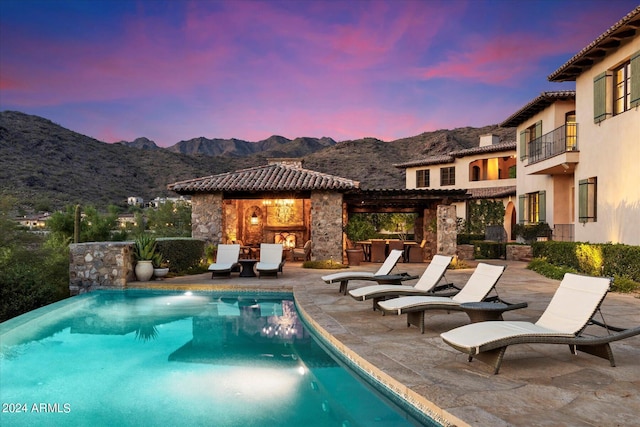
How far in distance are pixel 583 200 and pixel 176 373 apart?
50.1 feet

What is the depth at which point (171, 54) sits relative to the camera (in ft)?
86.4

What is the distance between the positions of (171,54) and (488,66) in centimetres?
2033

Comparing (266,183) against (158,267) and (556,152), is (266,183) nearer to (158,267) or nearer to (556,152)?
(158,267)

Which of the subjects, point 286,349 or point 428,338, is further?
point 286,349

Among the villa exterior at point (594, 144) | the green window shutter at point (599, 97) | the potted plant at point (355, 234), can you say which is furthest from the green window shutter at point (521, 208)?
the potted plant at point (355, 234)

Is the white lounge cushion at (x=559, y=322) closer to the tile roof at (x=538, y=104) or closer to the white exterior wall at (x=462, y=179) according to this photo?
the tile roof at (x=538, y=104)

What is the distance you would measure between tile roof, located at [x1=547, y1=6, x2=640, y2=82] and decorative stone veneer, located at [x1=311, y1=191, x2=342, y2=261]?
9534 mm

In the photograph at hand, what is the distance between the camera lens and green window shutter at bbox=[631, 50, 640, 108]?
484 inches

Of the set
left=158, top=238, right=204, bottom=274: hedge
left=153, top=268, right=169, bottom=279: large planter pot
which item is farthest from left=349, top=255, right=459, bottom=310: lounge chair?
left=158, top=238, right=204, bottom=274: hedge

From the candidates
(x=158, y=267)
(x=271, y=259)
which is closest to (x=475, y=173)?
(x=271, y=259)

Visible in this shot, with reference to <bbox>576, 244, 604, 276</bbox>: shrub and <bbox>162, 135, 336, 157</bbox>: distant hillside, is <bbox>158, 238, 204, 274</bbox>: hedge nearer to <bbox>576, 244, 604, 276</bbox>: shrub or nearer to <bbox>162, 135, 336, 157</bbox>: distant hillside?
<bbox>576, 244, 604, 276</bbox>: shrub

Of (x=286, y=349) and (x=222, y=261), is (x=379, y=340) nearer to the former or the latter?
(x=286, y=349)

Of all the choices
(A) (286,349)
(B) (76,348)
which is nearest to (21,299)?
(B) (76,348)

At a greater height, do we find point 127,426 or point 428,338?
point 428,338
